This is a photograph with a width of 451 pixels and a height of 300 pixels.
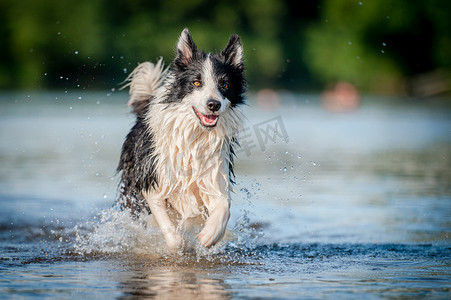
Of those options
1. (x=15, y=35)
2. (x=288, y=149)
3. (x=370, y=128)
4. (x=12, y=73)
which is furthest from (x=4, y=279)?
(x=15, y=35)

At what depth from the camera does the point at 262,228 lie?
25.7 feet

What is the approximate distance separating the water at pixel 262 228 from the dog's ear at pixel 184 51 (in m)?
1.43

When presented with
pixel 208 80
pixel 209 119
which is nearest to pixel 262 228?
pixel 209 119

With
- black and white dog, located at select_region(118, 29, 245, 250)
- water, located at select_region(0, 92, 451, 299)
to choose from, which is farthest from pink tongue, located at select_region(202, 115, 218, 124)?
water, located at select_region(0, 92, 451, 299)

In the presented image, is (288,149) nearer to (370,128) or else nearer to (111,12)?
(370,128)

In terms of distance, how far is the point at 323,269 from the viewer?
18.7 ft

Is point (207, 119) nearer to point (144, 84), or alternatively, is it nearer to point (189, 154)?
point (189, 154)

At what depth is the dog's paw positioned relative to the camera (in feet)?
19.6

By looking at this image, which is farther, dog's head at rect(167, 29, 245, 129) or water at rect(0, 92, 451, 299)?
dog's head at rect(167, 29, 245, 129)

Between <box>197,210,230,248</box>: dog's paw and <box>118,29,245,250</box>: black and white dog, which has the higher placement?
<box>118,29,245,250</box>: black and white dog

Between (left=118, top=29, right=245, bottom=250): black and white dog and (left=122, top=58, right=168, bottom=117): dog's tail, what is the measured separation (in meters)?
0.59

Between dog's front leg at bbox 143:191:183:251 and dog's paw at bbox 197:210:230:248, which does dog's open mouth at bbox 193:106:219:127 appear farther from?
dog's front leg at bbox 143:191:183:251

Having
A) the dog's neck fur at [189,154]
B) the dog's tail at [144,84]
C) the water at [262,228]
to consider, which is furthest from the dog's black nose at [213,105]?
the dog's tail at [144,84]

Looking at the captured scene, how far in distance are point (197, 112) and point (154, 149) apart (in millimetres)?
614
